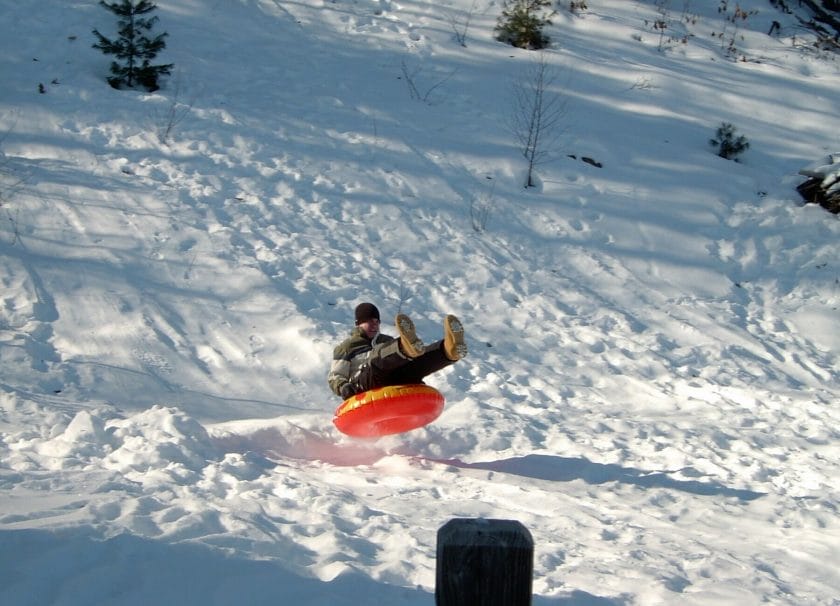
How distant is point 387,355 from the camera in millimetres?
5727

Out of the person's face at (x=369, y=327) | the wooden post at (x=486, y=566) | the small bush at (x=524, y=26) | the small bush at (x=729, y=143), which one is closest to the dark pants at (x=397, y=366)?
the person's face at (x=369, y=327)

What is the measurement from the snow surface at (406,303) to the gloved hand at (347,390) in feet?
1.26

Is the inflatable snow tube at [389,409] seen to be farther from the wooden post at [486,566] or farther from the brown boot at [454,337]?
the wooden post at [486,566]

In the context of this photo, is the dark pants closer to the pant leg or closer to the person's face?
the pant leg

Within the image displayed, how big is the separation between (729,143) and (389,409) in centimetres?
791

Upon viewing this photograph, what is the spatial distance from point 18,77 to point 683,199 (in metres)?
8.58

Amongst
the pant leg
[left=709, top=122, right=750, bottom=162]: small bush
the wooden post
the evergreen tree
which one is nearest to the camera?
the wooden post

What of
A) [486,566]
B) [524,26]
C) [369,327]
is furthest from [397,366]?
[524,26]

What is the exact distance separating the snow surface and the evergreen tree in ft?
0.97

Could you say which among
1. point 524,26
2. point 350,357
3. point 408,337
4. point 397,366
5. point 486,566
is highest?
point 524,26

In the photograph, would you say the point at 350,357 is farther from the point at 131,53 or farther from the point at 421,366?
the point at 131,53

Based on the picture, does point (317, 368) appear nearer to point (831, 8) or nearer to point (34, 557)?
point (34, 557)

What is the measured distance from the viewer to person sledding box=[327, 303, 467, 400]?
544 centimetres

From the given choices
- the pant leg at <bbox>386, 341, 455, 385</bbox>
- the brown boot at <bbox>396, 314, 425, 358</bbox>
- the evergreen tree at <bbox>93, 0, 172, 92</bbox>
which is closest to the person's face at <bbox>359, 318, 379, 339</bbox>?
the pant leg at <bbox>386, 341, 455, 385</bbox>
